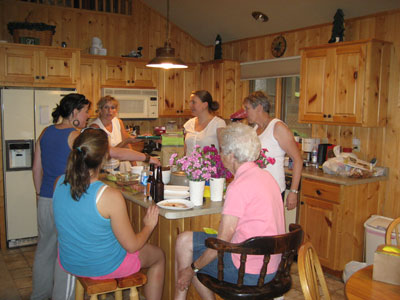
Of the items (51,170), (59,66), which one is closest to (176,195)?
(51,170)

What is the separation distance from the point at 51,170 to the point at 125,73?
302 centimetres

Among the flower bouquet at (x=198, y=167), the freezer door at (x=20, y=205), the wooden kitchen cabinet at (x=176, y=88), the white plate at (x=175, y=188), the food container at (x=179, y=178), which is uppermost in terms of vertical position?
the wooden kitchen cabinet at (x=176, y=88)

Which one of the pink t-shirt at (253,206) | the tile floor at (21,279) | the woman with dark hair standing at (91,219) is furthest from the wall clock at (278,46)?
the woman with dark hair standing at (91,219)

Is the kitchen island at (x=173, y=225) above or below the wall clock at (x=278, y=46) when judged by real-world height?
below

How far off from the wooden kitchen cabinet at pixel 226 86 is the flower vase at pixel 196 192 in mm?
3169

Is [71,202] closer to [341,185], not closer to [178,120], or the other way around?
[341,185]

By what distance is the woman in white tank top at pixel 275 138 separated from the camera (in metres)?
3.04

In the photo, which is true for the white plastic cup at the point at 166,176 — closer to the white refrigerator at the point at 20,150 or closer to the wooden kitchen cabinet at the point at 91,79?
the white refrigerator at the point at 20,150

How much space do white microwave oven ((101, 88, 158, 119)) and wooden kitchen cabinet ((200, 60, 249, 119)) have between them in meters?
0.87

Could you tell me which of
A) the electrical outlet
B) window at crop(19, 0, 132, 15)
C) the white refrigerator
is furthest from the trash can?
window at crop(19, 0, 132, 15)

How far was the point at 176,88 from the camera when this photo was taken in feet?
19.6

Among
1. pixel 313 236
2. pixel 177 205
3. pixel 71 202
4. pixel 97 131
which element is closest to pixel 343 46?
pixel 313 236

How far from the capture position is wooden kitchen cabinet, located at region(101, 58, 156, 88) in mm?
5367

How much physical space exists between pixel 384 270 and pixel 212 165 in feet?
3.92
